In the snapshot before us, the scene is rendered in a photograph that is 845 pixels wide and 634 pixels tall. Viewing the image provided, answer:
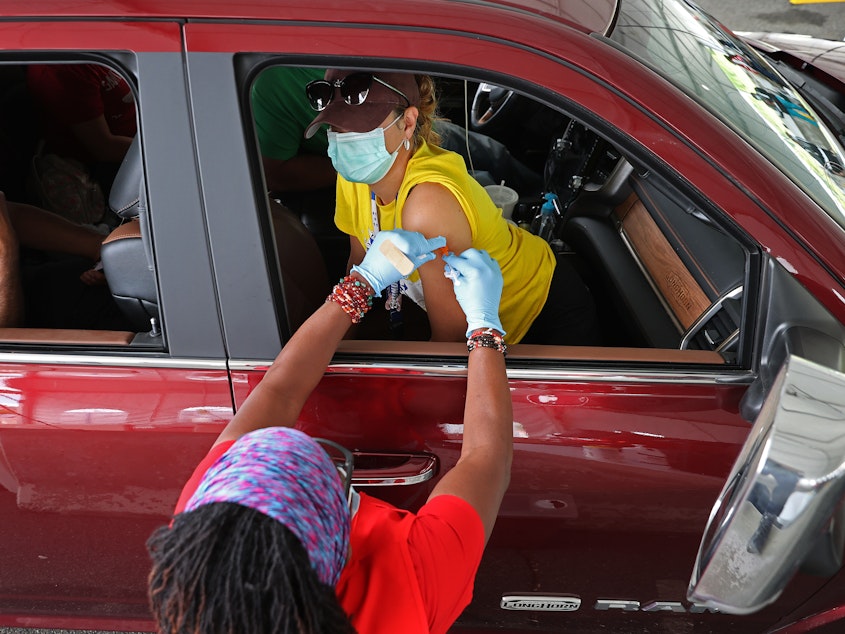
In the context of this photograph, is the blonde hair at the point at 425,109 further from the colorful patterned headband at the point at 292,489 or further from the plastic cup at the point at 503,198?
the colorful patterned headband at the point at 292,489

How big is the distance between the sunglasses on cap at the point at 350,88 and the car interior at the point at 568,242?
23 centimetres

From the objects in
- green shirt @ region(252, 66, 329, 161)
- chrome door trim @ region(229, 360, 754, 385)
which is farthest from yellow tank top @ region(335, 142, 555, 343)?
green shirt @ region(252, 66, 329, 161)

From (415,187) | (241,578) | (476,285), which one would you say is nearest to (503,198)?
(415,187)

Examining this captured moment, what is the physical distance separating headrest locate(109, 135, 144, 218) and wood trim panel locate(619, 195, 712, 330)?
1.43m

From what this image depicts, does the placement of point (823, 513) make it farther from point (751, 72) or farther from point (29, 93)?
point (29, 93)

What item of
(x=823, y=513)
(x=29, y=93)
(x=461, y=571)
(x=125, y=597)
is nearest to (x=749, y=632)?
(x=823, y=513)

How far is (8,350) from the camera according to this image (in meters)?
1.49

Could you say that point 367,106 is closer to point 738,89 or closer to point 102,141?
point 738,89

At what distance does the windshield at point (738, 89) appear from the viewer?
4.84ft

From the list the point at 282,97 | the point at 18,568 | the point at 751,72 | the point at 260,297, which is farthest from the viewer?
the point at 282,97

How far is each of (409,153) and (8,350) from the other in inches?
39.0

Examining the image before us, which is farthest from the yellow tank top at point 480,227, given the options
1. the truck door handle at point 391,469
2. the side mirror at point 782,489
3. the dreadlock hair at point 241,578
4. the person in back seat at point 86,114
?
the person in back seat at point 86,114

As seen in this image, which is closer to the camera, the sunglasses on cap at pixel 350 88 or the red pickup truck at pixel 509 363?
the red pickup truck at pixel 509 363

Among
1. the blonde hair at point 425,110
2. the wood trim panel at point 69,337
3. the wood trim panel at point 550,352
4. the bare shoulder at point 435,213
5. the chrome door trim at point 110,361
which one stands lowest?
the chrome door trim at point 110,361
